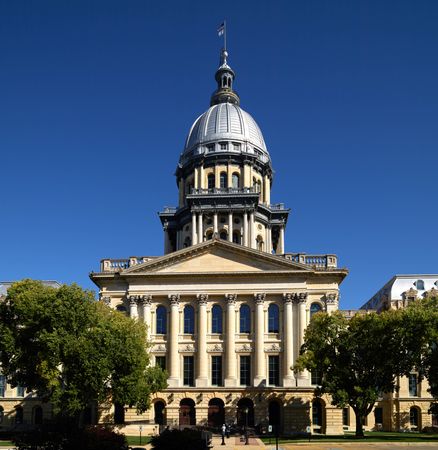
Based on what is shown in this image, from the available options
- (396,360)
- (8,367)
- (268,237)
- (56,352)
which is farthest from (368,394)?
(268,237)

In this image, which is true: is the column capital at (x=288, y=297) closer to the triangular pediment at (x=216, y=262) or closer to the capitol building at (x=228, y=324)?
the capitol building at (x=228, y=324)

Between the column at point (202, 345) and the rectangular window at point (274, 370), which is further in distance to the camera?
the rectangular window at point (274, 370)

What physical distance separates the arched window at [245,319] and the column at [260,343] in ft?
3.91

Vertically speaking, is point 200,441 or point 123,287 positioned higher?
point 123,287

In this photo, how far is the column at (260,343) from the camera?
2665 inches

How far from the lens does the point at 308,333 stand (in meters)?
59.1

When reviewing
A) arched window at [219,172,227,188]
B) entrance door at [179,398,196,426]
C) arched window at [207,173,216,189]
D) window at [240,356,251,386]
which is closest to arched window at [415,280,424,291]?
window at [240,356,251,386]

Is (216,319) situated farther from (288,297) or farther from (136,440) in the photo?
(136,440)

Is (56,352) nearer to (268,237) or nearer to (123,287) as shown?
(123,287)

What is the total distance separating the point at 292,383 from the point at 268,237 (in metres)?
29.1

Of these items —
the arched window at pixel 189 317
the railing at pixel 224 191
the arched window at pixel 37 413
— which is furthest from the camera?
the railing at pixel 224 191

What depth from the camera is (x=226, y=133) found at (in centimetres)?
9544

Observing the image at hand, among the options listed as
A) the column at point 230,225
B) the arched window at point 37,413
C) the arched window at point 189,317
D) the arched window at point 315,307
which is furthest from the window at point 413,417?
the arched window at point 37,413

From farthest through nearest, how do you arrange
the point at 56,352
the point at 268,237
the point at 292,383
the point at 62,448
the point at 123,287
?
1. the point at 268,237
2. the point at 123,287
3. the point at 292,383
4. the point at 56,352
5. the point at 62,448
